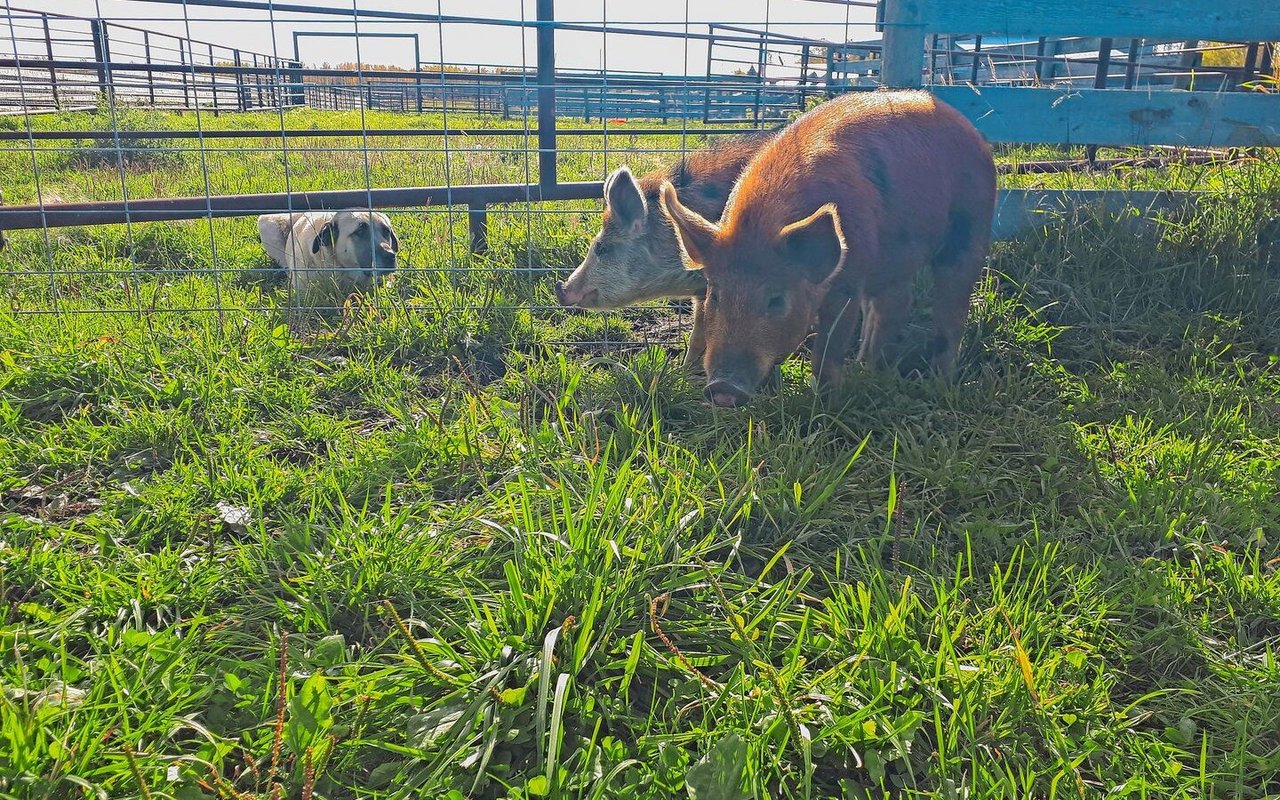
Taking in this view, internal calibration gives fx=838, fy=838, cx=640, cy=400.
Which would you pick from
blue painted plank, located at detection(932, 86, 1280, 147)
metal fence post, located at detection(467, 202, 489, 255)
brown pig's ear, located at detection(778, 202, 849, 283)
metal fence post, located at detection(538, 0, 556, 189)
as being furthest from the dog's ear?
blue painted plank, located at detection(932, 86, 1280, 147)

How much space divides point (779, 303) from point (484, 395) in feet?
4.24

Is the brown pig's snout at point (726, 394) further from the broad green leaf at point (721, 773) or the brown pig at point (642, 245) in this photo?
the broad green leaf at point (721, 773)

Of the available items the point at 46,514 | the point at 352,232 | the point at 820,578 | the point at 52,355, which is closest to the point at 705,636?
the point at 820,578

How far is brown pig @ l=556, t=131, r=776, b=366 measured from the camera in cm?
479

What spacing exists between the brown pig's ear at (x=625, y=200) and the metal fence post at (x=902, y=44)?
1.57m

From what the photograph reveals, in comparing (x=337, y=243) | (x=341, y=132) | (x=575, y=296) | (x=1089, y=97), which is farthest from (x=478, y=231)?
(x=1089, y=97)

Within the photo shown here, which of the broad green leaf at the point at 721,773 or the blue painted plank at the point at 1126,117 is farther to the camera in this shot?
the blue painted plank at the point at 1126,117

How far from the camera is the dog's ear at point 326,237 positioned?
5683 mm

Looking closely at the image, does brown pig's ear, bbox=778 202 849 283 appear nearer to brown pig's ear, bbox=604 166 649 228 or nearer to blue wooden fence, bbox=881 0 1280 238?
brown pig's ear, bbox=604 166 649 228

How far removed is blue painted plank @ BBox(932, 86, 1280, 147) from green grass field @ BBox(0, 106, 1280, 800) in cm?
116

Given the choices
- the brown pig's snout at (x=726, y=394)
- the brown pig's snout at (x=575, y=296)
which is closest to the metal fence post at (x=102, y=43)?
the brown pig's snout at (x=575, y=296)

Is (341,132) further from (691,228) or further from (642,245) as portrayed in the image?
(691,228)

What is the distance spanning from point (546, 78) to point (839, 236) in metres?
2.56

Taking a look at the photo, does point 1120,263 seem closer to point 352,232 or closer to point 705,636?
point 705,636
